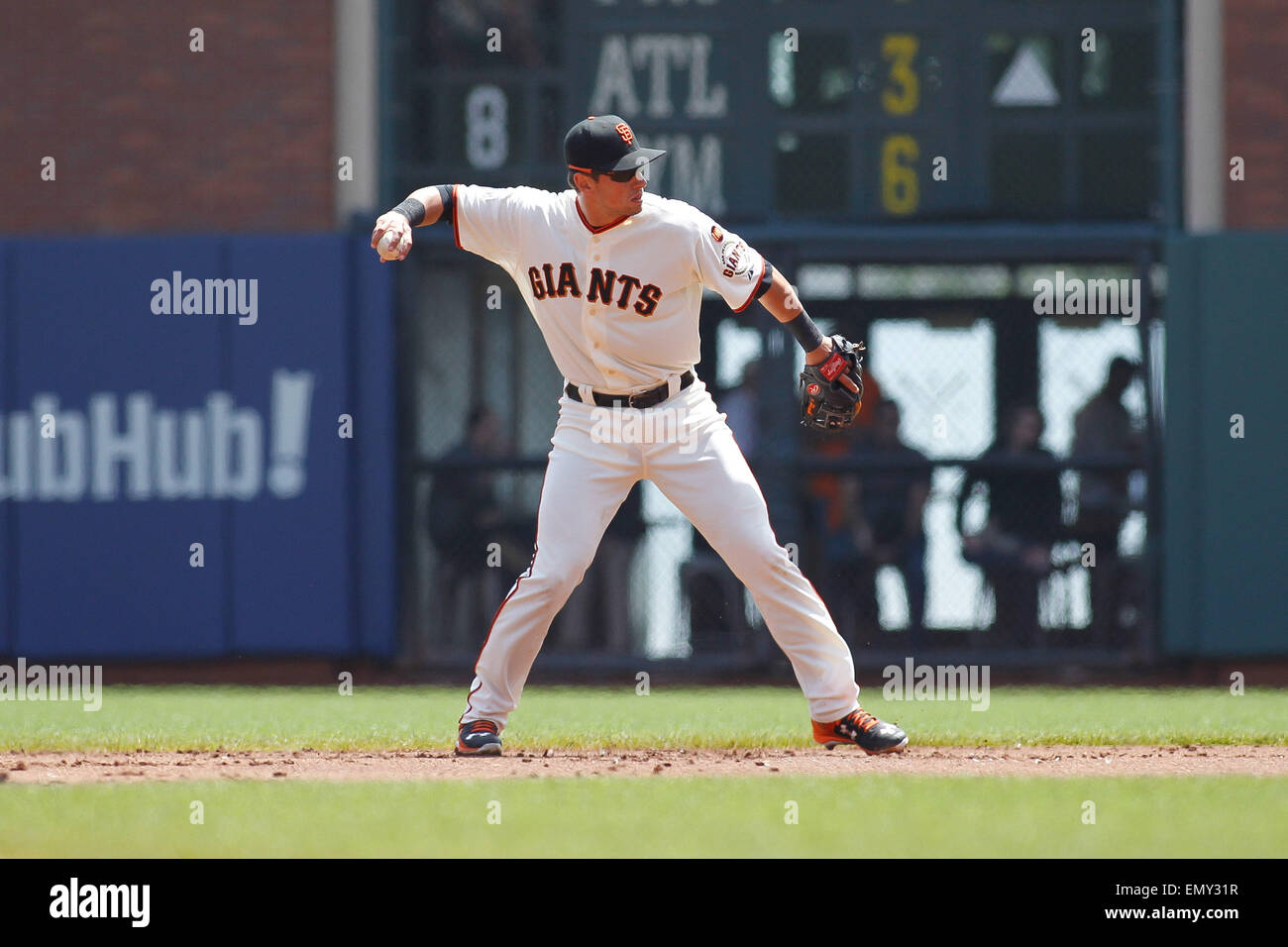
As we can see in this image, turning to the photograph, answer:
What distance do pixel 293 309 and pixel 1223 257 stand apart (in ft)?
17.4

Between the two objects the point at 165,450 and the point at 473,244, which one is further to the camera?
the point at 165,450

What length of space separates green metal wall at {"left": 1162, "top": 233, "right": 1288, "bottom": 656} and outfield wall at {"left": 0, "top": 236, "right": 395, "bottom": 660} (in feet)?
15.0

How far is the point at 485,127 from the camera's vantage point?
35.6ft

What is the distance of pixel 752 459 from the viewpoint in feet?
34.3

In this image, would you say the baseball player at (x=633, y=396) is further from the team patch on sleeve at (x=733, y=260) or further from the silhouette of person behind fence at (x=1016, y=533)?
the silhouette of person behind fence at (x=1016, y=533)

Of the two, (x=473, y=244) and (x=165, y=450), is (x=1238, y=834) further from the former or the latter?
(x=165, y=450)

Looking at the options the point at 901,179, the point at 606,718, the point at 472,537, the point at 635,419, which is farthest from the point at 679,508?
the point at 901,179

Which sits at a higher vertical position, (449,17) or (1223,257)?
(449,17)

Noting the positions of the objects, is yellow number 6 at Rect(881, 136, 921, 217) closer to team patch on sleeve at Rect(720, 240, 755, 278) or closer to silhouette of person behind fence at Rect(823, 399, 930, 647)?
silhouette of person behind fence at Rect(823, 399, 930, 647)

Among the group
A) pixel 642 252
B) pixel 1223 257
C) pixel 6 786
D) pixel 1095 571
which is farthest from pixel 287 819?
pixel 1223 257

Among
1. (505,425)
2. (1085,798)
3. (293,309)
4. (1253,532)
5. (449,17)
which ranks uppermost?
(449,17)

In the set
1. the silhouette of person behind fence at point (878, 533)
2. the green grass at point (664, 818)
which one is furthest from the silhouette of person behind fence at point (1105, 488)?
the green grass at point (664, 818)

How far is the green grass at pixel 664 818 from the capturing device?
438 cm

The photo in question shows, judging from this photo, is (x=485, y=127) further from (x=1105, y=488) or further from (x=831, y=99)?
(x=1105, y=488)
